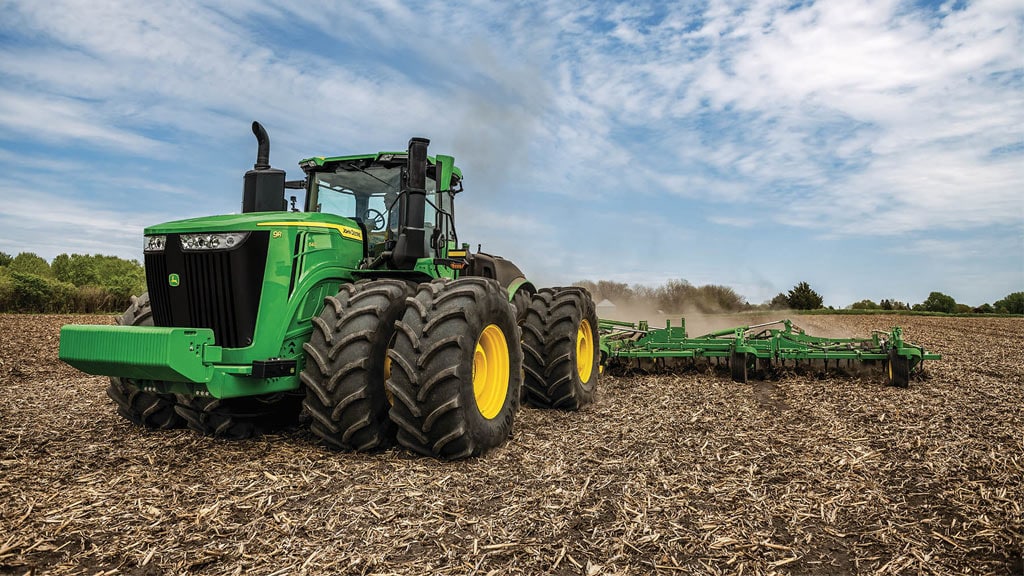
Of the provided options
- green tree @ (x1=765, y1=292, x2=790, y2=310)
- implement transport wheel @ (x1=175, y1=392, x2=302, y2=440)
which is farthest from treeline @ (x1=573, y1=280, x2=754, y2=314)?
implement transport wheel @ (x1=175, y1=392, x2=302, y2=440)

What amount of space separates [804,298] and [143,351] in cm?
4041

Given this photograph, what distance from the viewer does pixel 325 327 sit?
509 cm

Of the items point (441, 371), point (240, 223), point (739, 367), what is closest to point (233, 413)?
point (240, 223)

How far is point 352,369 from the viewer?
195 inches

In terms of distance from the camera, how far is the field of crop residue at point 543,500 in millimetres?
3594

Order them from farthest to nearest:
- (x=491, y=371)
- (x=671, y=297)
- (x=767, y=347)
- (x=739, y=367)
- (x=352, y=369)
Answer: (x=671, y=297)
(x=767, y=347)
(x=739, y=367)
(x=491, y=371)
(x=352, y=369)

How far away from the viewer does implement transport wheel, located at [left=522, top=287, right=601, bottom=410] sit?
7.73 m

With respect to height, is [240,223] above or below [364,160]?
below

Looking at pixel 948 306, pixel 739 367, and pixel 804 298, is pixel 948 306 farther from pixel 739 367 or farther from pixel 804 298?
pixel 739 367

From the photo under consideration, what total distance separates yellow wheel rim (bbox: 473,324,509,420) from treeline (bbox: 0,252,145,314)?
26.7 meters

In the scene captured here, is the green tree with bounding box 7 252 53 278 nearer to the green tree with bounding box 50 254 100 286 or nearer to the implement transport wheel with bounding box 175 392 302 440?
the green tree with bounding box 50 254 100 286

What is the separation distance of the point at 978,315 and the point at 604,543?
43.8 m

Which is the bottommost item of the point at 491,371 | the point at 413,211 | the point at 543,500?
the point at 543,500

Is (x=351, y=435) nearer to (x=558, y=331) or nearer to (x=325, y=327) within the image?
(x=325, y=327)
